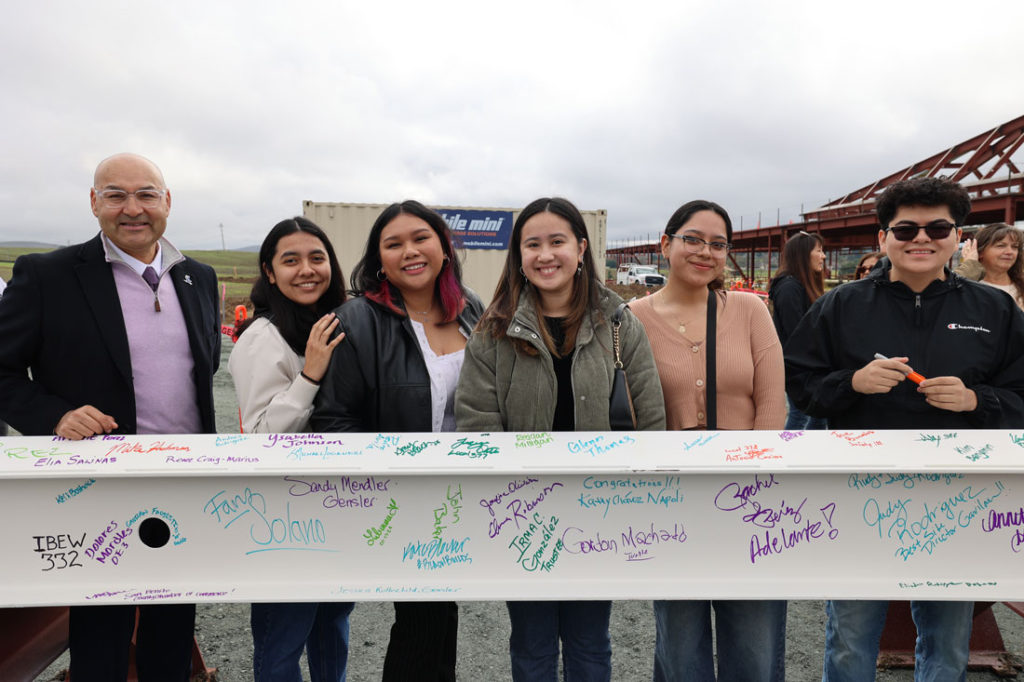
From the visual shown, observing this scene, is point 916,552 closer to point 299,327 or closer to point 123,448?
point 299,327

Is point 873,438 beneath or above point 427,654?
above

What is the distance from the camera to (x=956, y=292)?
1.98 meters

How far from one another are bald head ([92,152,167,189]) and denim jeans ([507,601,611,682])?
7.08ft

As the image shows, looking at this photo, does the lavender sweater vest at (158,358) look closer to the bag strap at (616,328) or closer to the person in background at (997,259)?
the bag strap at (616,328)

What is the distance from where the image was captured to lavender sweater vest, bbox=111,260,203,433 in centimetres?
208

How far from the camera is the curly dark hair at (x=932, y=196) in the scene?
1.91 m

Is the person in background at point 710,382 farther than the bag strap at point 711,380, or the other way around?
the bag strap at point 711,380

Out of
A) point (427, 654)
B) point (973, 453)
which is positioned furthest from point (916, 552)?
point (427, 654)

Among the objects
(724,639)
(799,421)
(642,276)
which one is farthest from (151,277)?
(642,276)

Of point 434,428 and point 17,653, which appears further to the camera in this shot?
point 17,653

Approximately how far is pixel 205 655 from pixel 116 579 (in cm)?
158

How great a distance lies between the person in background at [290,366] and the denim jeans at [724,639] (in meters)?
1.31

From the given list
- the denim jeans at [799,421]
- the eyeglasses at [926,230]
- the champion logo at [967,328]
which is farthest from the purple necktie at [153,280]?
the denim jeans at [799,421]

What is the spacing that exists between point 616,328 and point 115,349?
184 cm
